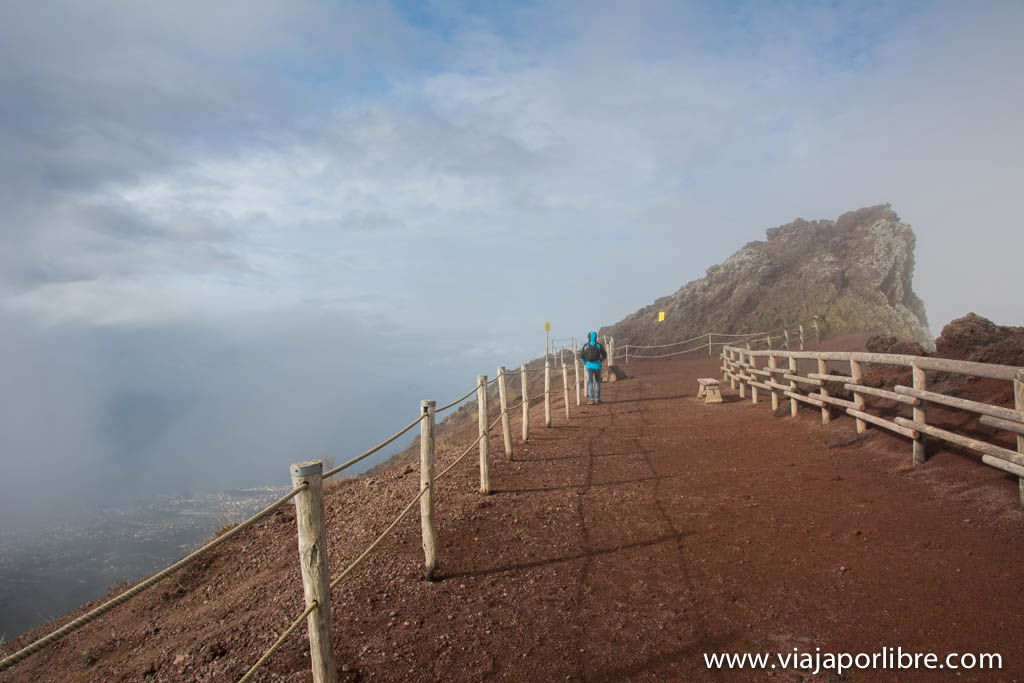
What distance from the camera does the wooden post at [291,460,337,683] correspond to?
9.47 ft

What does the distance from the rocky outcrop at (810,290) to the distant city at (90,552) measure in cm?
2820

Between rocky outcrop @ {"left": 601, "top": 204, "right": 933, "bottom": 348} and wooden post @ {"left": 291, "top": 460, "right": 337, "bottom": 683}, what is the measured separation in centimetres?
3544

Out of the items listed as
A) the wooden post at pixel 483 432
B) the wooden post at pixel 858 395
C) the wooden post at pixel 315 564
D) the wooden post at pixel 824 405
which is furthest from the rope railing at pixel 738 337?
the wooden post at pixel 315 564

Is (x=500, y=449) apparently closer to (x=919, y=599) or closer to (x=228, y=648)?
(x=228, y=648)

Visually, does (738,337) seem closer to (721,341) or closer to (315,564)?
(721,341)

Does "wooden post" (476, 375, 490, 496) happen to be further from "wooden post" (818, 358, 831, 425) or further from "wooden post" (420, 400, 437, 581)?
"wooden post" (818, 358, 831, 425)

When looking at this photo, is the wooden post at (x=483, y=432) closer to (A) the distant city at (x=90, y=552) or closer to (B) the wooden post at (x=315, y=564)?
(B) the wooden post at (x=315, y=564)

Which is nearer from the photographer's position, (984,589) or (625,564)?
(984,589)

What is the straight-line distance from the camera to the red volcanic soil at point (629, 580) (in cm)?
378

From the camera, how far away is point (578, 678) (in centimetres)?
353

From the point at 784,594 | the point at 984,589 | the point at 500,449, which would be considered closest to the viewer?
the point at 984,589

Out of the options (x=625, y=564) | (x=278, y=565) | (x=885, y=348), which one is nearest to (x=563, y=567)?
(x=625, y=564)

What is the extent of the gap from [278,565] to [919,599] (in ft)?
21.9

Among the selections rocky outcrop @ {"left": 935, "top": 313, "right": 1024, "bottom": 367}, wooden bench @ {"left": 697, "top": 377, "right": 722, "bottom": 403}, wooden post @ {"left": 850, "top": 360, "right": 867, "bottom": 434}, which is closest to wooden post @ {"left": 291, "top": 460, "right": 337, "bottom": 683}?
wooden post @ {"left": 850, "top": 360, "right": 867, "bottom": 434}
